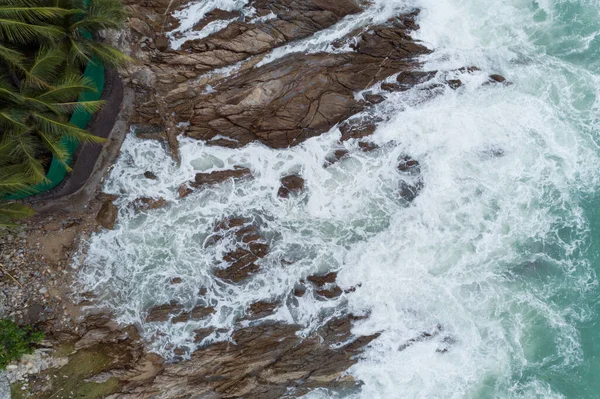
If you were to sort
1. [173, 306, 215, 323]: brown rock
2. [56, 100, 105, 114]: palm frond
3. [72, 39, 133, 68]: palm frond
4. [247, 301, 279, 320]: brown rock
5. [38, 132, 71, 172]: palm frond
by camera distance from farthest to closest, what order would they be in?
[247, 301, 279, 320]: brown rock
[173, 306, 215, 323]: brown rock
[72, 39, 133, 68]: palm frond
[38, 132, 71, 172]: palm frond
[56, 100, 105, 114]: palm frond

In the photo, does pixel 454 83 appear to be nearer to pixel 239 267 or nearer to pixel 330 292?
pixel 330 292

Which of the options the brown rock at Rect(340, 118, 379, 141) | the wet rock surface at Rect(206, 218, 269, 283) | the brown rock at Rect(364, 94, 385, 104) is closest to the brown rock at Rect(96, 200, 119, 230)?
the wet rock surface at Rect(206, 218, 269, 283)

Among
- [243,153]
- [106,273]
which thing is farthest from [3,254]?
[243,153]

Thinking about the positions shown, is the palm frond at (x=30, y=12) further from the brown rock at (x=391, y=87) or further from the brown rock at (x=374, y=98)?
the brown rock at (x=391, y=87)

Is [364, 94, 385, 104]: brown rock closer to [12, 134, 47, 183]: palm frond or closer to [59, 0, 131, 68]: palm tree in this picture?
[59, 0, 131, 68]: palm tree

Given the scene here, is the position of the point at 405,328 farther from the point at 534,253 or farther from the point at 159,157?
the point at 159,157

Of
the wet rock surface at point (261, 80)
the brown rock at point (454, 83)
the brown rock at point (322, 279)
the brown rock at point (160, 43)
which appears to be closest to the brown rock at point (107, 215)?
the wet rock surface at point (261, 80)
